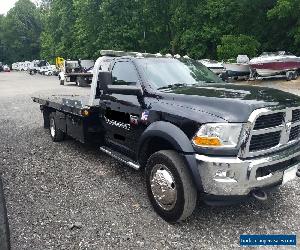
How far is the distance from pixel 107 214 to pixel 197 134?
5.29ft

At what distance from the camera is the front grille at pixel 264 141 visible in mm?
3711

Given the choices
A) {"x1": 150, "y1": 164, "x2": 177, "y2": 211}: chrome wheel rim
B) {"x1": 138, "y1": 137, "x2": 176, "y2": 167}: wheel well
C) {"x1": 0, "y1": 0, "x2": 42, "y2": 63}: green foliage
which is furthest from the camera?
{"x1": 0, "y1": 0, "x2": 42, "y2": 63}: green foliage

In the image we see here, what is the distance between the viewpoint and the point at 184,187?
3.86m

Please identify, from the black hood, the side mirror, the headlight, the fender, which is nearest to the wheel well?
the fender

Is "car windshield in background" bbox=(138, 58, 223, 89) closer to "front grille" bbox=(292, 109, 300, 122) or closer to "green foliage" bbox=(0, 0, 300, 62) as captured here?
"front grille" bbox=(292, 109, 300, 122)

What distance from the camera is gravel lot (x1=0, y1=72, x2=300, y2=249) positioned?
3.85 m

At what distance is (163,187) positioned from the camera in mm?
4160

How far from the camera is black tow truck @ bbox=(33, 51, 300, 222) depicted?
3643 millimetres

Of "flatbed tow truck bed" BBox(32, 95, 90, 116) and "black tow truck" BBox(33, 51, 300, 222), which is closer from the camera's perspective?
"black tow truck" BBox(33, 51, 300, 222)

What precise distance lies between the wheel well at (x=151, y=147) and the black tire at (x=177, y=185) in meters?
0.22

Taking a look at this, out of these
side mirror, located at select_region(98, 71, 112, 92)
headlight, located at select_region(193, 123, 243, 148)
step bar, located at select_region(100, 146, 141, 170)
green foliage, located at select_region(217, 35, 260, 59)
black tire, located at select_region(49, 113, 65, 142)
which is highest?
green foliage, located at select_region(217, 35, 260, 59)

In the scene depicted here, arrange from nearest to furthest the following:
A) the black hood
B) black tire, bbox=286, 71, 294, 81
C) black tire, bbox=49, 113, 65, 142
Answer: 1. the black hood
2. black tire, bbox=49, 113, 65, 142
3. black tire, bbox=286, 71, 294, 81

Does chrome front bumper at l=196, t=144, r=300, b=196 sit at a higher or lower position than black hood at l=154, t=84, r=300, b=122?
lower

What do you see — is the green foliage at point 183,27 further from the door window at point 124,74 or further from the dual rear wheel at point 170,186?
the dual rear wheel at point 170,186
